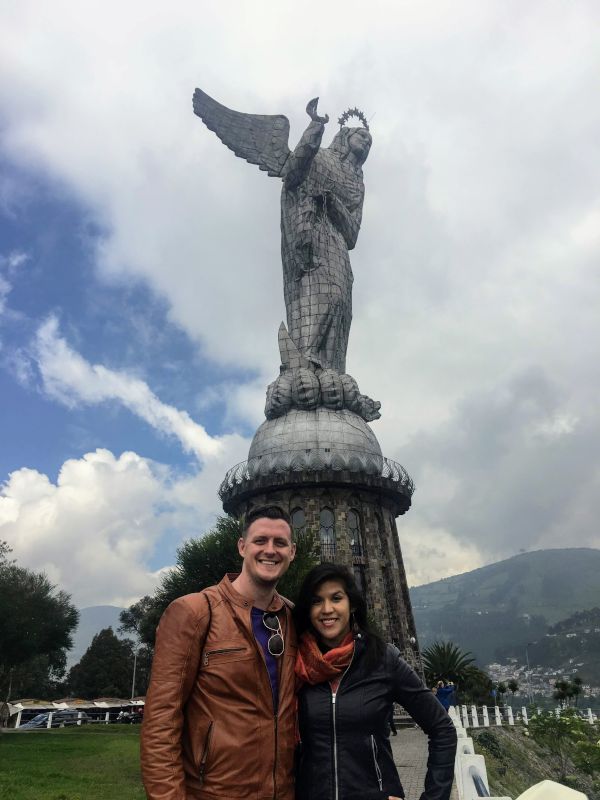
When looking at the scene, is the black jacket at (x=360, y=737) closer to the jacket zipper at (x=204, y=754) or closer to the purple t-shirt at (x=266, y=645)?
the purple t-shirt at (x=266, y=645)

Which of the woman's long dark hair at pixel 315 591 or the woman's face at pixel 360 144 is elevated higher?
the woman's face at pixel 360 144

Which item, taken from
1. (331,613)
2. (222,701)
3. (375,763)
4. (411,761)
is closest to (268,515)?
(331,613)

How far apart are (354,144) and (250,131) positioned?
269 inches

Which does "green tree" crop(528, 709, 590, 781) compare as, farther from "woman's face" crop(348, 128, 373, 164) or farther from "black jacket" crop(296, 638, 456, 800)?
"woman's face" crop(348, 128, 373, 164)

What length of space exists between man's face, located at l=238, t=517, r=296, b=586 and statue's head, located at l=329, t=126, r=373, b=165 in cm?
3800

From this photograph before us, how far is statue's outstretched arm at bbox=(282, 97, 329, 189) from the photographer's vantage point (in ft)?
105

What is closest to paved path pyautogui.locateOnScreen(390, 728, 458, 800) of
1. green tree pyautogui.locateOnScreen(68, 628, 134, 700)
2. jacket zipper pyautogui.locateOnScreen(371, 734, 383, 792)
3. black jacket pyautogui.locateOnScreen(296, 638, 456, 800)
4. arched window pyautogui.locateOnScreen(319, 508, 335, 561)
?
black jacket pyautogui.locateOnScreen(296, 638, 456, 800)

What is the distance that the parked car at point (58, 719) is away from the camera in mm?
35144

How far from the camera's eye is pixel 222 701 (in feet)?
11.8

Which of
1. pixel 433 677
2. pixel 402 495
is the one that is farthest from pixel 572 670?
pixel 402 495

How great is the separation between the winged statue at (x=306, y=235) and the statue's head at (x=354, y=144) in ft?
8.01

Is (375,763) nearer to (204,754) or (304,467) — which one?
(204,754)

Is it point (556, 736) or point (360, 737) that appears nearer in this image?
point (360, 737)

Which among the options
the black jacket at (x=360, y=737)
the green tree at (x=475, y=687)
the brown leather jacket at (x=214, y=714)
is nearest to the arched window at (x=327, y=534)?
the green tree at (x=475, y=687)
